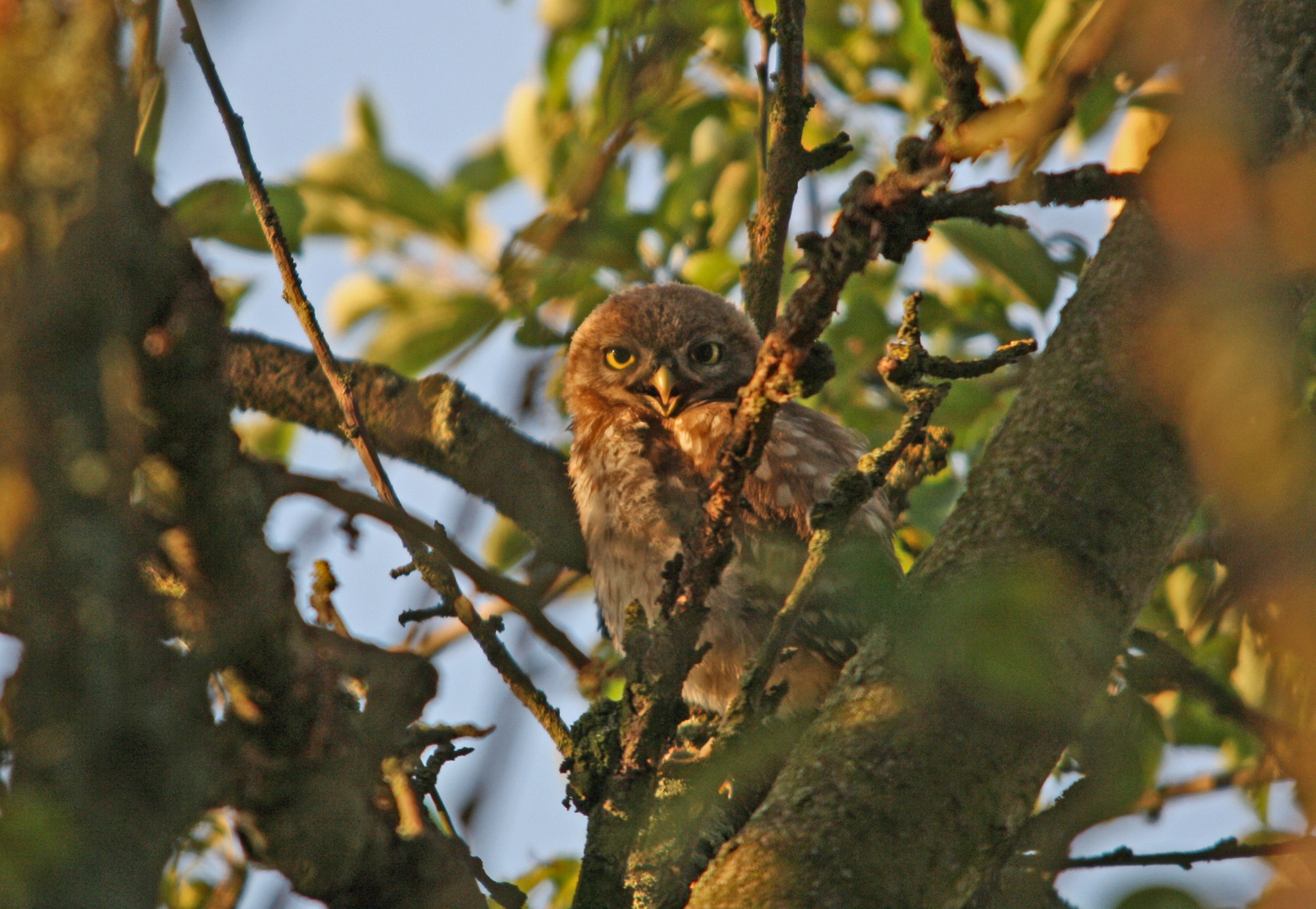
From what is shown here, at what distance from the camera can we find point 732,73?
4.62 m

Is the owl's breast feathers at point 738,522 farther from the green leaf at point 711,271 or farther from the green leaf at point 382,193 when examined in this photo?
the green leaf at point 382,193

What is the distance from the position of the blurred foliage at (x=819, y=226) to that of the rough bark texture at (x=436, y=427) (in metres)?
0.17

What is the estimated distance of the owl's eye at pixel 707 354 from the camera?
4.91m

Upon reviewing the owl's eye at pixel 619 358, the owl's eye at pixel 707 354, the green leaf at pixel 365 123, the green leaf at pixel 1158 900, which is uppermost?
the green leaf at pixel 365 123


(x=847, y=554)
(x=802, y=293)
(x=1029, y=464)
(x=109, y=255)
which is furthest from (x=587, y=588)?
(x=109, y=255)

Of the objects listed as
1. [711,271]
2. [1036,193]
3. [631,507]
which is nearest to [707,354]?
[711,271]

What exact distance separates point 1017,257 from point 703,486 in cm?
166

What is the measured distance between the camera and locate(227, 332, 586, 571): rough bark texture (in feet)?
12.1

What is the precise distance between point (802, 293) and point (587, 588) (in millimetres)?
2719

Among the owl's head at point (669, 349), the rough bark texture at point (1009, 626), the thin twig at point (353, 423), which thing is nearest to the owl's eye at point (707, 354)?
the owl's head at point (669, 349)

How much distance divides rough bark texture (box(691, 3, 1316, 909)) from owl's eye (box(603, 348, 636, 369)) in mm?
2533

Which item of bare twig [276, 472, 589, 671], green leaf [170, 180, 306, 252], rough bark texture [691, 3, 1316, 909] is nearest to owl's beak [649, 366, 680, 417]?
green leaf [170, 180, 306, 252]

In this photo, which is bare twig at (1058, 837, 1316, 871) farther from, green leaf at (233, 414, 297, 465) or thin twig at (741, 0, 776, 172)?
green leaf at (233, 414, 297, 465)

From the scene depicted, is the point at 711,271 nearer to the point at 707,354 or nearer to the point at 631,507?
the point at 707,354
